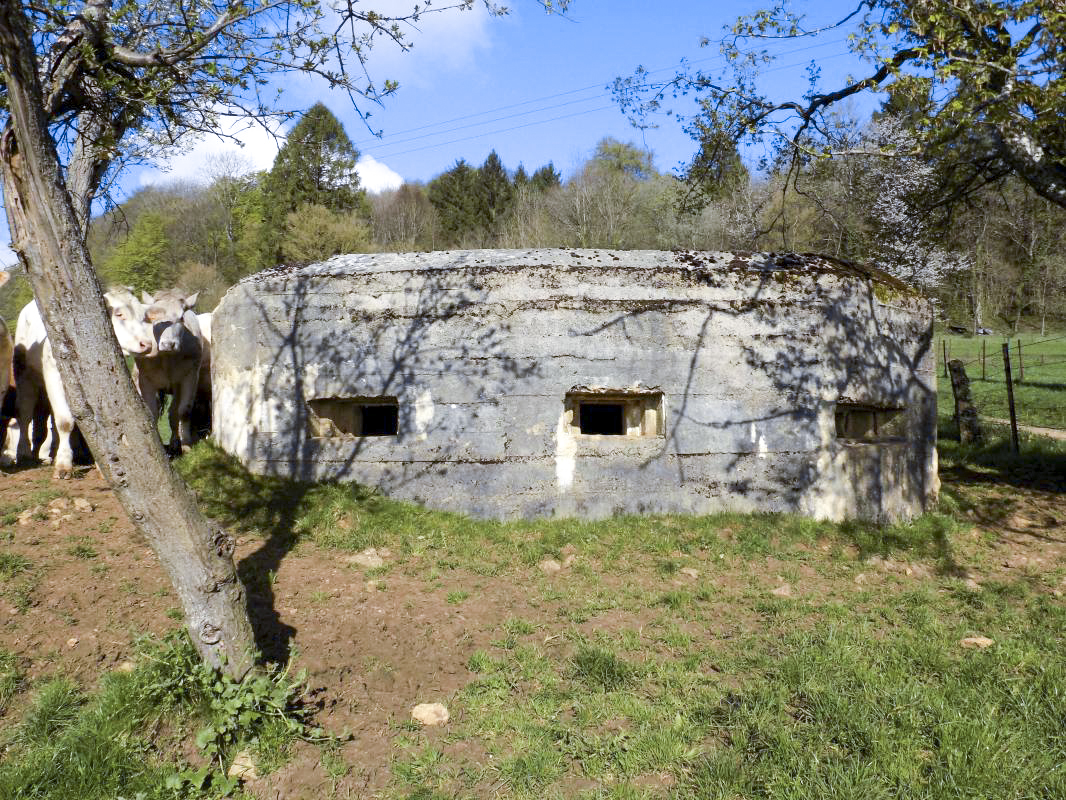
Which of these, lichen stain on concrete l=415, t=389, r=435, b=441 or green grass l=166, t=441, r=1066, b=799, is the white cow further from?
lichen stain on concrete l=415, t=389, r=435, b=441

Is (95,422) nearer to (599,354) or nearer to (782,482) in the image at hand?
(599,354)

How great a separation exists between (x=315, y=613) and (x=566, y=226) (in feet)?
86.4

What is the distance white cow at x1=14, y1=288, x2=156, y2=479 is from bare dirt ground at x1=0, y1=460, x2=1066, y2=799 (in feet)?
2.32

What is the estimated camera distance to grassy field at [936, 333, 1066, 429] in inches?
571

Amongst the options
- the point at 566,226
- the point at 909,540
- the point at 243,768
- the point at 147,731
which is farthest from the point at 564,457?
the point at 566,226

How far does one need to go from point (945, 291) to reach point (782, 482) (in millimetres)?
29656

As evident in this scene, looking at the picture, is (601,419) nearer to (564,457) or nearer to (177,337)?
(564,457)

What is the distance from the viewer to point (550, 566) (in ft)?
19.3

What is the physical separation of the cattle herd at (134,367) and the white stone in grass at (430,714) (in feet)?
16.2

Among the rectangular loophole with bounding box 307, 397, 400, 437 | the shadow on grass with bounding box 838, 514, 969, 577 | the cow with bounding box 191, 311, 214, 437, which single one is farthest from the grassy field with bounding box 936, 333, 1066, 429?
the cow with bounding box 191, 311, 214, 437

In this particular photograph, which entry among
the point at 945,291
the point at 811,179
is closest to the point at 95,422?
the point at 811,179

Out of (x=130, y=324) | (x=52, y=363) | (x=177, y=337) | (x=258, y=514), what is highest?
(x=130, y=324)

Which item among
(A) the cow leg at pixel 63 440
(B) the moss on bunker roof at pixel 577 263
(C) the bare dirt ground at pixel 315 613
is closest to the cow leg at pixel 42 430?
(A) the cow leg at pixel 63 440

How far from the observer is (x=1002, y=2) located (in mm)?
7332
